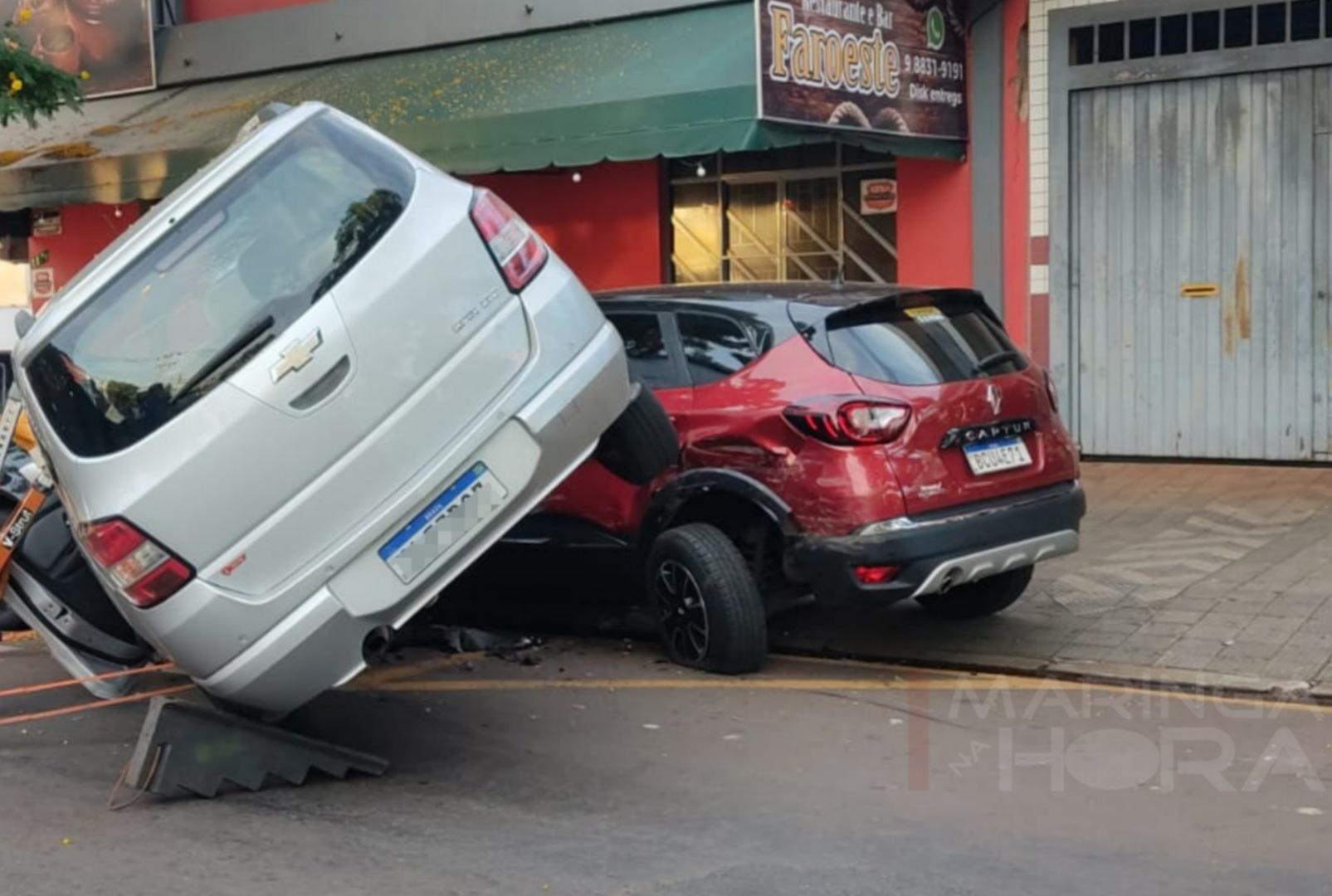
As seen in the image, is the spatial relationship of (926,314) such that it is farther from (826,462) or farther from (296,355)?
(296,355)

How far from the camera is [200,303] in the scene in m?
5.09

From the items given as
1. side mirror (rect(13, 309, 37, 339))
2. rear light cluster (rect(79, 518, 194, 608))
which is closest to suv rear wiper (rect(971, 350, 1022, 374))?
rear light cluster (rect(79, 518, 194, 608))

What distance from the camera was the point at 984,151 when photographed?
12.4 metres

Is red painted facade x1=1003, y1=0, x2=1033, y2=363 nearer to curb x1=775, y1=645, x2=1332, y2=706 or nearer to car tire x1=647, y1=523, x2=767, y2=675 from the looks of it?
curb x1=775, y1=645, x2=1332, y2=706

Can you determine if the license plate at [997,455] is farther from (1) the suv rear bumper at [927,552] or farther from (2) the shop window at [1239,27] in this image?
(2) the shop window at [1239,27]

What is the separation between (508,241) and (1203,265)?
7.66m

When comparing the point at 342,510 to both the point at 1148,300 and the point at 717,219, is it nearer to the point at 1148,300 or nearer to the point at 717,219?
the point at 1148,300

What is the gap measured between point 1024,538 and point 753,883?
2761 mm

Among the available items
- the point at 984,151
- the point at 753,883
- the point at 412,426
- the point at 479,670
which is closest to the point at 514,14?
the point at 984,151

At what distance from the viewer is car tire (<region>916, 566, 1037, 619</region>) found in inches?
305

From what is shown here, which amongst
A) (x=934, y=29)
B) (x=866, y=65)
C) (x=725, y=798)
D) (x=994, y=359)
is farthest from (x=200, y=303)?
(x=934, y=29)

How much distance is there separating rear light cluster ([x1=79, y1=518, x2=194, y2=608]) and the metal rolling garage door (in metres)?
8.74

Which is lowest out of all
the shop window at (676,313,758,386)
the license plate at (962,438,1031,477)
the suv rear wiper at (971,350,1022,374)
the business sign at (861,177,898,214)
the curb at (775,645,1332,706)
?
the curb at (775,645,1332,706)

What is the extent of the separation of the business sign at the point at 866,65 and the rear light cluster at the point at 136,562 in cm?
649
